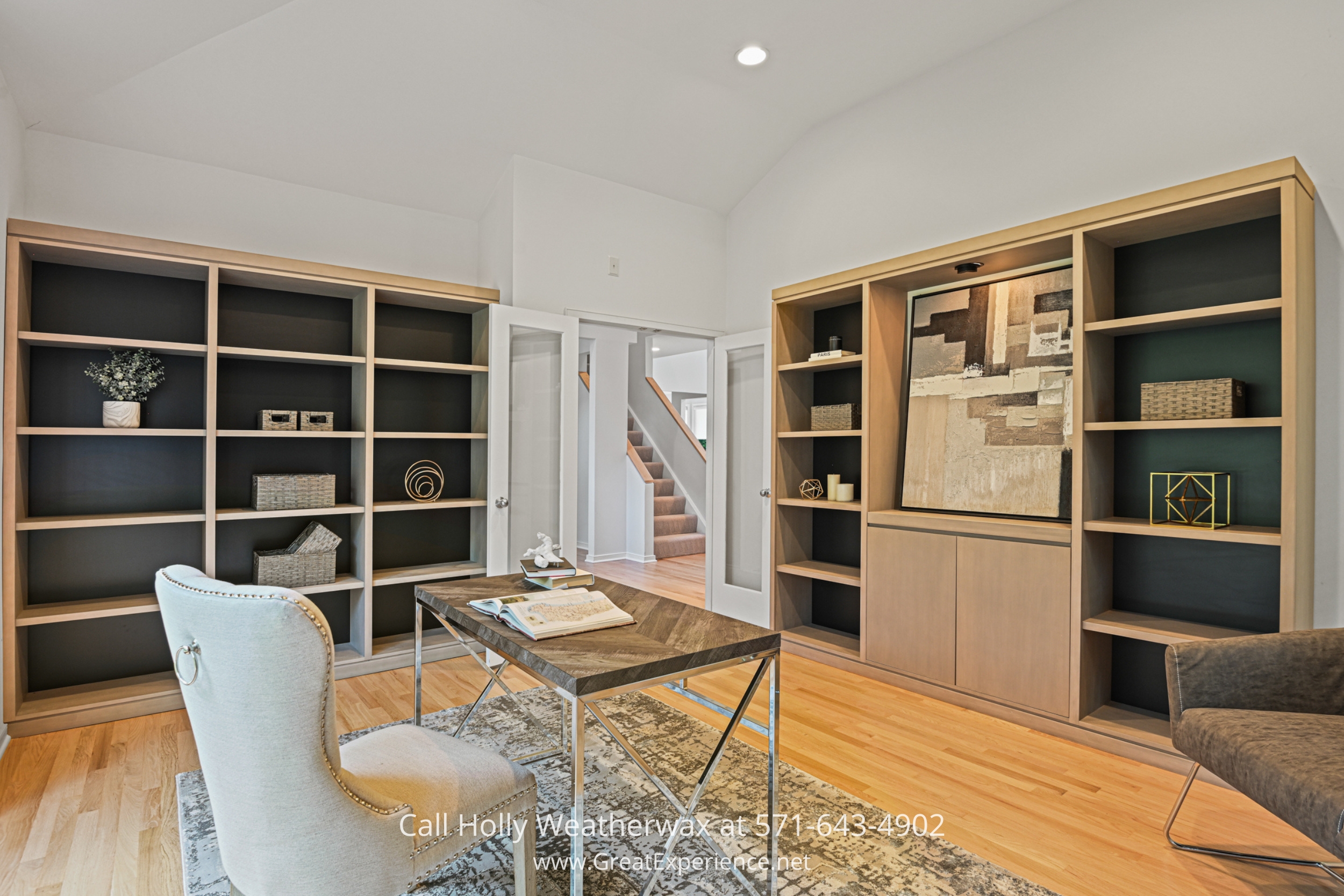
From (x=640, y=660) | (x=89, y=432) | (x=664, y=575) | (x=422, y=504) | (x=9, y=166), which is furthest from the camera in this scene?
(x=664, y=575)

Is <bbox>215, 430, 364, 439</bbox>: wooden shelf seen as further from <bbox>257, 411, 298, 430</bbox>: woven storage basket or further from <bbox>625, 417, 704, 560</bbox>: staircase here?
<bbox>625, 417, 704, 560</bbox>: staircase

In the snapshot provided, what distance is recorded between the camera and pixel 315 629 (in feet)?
4.05

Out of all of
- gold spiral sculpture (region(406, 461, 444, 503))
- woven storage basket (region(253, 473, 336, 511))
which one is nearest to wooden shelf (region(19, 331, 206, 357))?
woven storage basket (region(253, 473, 336, 511))

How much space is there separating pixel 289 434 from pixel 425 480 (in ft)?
2.75

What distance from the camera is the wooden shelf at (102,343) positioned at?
112 inches

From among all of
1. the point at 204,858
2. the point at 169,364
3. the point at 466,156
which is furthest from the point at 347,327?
the point at 204,858

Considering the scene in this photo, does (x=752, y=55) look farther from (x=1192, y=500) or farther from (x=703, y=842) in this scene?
(x=703, y=842)

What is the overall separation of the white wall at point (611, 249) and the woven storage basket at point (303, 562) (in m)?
1.66

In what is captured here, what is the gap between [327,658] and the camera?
Result: 1.24 metres

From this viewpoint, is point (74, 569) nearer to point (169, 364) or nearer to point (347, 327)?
point (169, 364)

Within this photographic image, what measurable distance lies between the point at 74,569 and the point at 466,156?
113 inches

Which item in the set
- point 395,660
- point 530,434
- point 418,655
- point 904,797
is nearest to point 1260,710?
point 904,797

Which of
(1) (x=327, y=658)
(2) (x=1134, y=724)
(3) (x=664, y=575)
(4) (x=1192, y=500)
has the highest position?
(4) (x=1192, y=500)

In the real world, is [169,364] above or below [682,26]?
below
